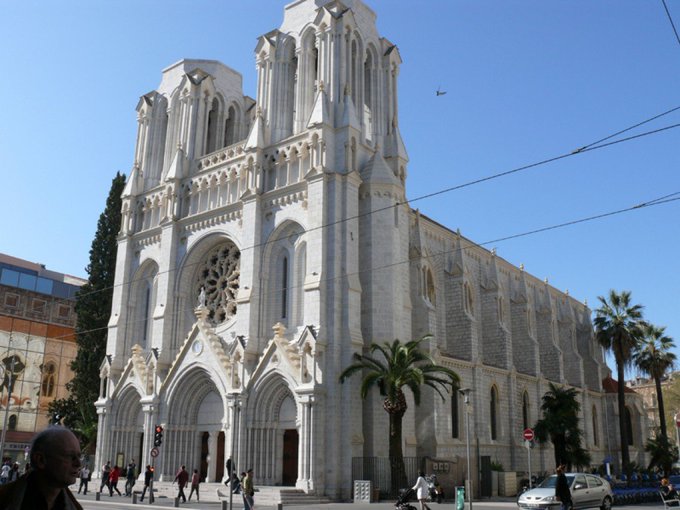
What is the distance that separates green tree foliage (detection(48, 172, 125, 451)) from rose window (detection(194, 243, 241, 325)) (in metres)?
9.01

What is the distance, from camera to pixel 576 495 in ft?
72.0

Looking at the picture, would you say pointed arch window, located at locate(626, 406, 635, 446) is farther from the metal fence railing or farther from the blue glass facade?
the blue glass facade

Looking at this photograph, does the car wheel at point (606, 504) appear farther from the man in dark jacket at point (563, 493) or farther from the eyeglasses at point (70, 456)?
the eyeglasses at point (70, 456)

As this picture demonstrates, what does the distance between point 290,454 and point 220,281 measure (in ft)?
38.2

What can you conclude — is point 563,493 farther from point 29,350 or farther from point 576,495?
point 29,350

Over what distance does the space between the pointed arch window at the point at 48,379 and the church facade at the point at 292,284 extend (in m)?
17.3

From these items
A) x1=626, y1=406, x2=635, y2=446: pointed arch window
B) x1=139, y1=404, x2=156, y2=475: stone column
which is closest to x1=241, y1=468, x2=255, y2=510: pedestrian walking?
x1=139, y1=404, x2=156, y2=475: stone column

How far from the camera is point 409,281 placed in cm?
3616

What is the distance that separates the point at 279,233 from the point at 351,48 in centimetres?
1151

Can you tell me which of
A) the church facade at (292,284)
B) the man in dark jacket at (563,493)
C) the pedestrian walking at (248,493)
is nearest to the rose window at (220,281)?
the church facade at (292,284)

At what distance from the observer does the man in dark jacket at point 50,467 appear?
300 centimetres

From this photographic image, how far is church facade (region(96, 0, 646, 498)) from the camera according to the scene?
1258 inches

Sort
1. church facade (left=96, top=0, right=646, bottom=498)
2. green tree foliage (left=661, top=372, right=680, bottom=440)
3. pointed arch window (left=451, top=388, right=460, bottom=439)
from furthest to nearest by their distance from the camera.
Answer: green tree foliage (left=661, top=372, right=680, bottom=440) → pointed arch window (left=451, top=388, right=460, bottom=439) → church facade (left=96, top=0, right=646, bottom=498)

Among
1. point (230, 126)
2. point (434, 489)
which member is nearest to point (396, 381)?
point (434, 489)
